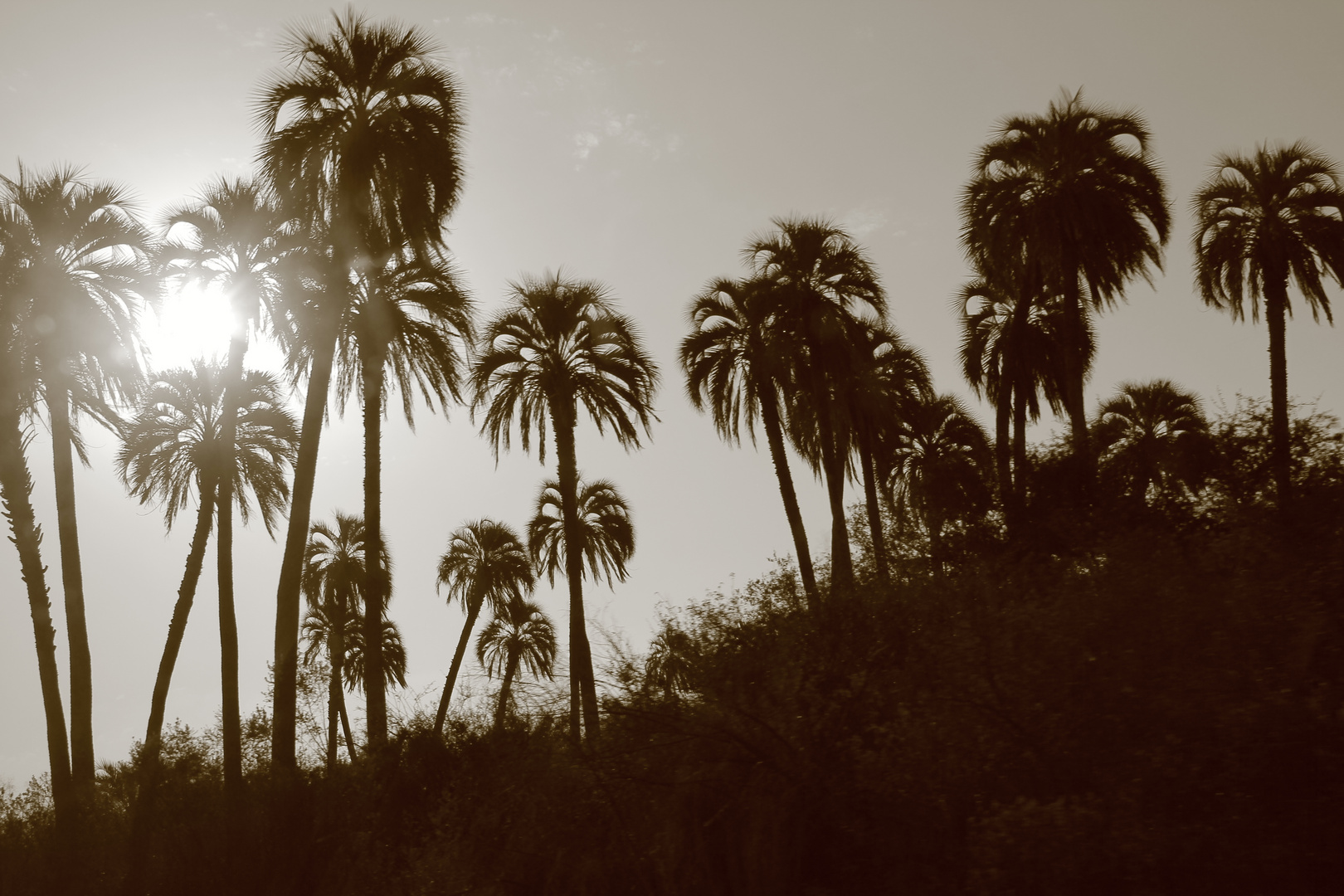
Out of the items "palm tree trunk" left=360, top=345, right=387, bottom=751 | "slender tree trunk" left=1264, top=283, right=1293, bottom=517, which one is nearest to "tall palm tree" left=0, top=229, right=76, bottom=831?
"palm tree trunk" left=360, top=345, right=387, bottom=751

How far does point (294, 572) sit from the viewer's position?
2061 centimetres

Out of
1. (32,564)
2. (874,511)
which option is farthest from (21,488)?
(874,511)

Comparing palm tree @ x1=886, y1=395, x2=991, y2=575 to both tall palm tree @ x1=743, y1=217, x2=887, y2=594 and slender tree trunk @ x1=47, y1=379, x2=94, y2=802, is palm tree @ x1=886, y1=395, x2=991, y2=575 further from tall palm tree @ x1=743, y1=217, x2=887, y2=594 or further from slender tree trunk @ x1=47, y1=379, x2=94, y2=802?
slender tree trunk @ x1=47, y1=379, x2=94, y2=802

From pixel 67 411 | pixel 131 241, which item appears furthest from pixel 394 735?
pixel 131 241

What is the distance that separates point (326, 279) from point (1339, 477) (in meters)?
18.5

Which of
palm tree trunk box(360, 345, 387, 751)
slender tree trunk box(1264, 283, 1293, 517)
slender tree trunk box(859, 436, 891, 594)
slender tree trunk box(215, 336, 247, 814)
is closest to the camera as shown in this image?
slender tree trunk box(1264, 283, 1293, 517)

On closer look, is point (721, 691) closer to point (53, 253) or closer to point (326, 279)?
point (326, 279)

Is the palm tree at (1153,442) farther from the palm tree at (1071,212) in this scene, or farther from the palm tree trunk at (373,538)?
the palm tree trunk at (373,538)

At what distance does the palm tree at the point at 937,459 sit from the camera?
2989 cm

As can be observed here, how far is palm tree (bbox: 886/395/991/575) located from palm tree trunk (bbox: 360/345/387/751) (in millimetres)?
12962

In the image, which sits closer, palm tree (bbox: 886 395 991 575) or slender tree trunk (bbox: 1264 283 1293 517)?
slender tree trunk (bbox: 1264 283 1293 517)

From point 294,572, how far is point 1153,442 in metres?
20.2

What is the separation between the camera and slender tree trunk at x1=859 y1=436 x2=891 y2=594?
60.8ft

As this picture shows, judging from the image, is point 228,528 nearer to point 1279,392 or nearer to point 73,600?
point 73,600
